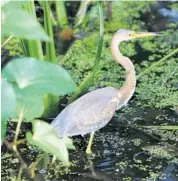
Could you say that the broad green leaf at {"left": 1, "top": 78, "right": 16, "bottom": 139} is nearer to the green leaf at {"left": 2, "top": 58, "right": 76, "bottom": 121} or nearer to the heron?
the green leaf at {"left": 2, "top": 58, "right": 76, "bottom": 121}

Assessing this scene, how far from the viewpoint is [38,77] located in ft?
3.78

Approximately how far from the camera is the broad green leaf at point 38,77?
3.72ft

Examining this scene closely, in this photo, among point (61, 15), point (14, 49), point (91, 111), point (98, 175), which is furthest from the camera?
point (61, 15)

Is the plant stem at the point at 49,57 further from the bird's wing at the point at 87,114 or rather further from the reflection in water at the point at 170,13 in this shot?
the reflection in water at the point at 170,13

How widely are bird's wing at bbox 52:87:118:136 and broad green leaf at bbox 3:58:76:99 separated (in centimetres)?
186

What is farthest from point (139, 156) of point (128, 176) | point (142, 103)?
point (142, 103)

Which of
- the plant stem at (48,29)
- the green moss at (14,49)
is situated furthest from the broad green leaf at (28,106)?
the green moss at (14,49)

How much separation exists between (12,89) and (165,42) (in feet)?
12.5

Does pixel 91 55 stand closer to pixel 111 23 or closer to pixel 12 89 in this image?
pixel 111 23

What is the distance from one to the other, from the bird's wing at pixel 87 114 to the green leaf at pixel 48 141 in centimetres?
182

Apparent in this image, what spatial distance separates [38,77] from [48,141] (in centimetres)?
13

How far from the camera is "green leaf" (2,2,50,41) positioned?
3.61ft

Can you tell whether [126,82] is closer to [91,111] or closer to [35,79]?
[91,111]

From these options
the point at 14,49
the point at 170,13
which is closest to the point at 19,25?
the point at 14,49
